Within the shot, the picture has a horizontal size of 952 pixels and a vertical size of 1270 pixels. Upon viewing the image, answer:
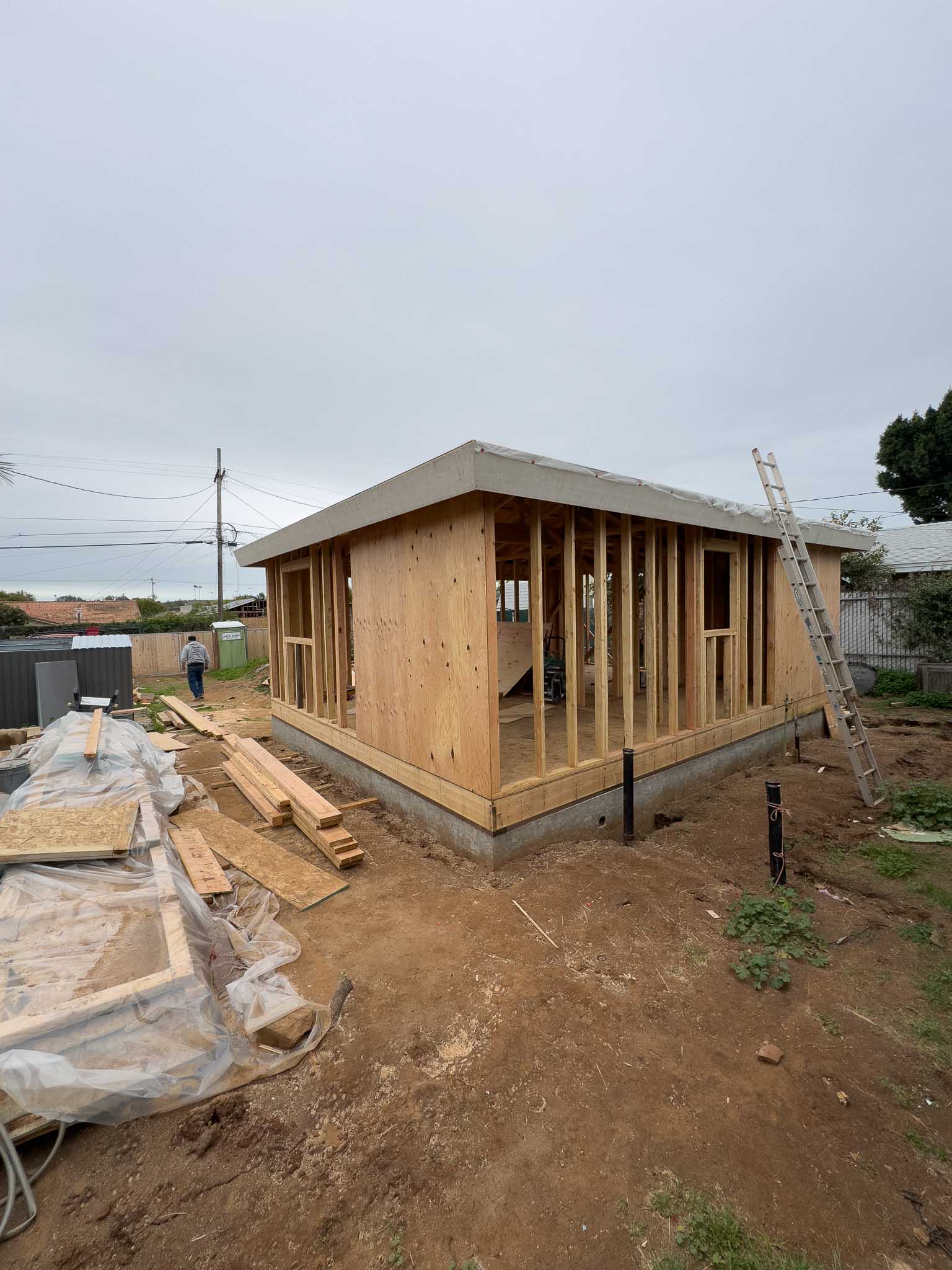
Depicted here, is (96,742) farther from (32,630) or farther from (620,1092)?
(32,630)

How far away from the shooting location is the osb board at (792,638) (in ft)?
24.5

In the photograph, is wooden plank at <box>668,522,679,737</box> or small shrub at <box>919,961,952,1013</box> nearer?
small shrub at <box>919,961,952,1013</box>

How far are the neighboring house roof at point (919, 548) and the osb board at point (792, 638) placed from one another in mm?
10872

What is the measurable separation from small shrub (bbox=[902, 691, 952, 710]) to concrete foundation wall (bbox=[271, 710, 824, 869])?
560 cm

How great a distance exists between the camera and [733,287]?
11.2 metres

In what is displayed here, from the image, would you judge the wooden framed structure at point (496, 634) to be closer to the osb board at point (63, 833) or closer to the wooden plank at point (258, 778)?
the wooden plank at point (258, 778)

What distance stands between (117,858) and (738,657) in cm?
699

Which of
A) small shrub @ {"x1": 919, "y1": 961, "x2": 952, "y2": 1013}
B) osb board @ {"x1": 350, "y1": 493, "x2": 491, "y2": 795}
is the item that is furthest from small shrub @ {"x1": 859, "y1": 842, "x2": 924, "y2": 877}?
osb board @ {"x1": 350, "y1": 493, "x2": 491, "y2": 795}

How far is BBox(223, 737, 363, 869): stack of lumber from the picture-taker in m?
4.61

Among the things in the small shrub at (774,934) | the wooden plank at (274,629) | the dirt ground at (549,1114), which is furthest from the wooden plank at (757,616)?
the wooden plank at (274,629)

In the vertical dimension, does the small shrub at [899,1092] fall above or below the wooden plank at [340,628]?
below

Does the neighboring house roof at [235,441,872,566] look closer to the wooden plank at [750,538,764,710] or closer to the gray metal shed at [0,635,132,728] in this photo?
the wooden plank at [750,538,764,710]

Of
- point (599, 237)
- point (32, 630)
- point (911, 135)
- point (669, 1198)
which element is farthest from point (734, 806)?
point (32, 630)

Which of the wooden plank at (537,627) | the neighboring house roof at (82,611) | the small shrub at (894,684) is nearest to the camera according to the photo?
the wooden plank at (537,627)
